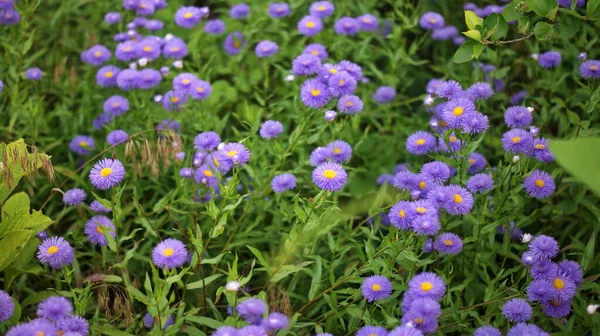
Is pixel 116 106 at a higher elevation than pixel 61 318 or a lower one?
lower

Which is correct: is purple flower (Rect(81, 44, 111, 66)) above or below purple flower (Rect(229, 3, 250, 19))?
above

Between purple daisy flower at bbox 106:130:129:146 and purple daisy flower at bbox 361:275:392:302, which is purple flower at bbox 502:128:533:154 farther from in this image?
purple daisy flower at bbox 106:130:129:146

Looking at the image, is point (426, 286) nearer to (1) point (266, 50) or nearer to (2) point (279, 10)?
(1) point (266, 50)

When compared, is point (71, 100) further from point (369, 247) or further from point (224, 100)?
point (369, 247)

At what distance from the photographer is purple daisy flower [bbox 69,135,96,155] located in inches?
110

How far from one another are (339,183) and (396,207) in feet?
0.60

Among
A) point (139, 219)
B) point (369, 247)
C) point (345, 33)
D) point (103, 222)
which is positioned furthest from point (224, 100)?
point (369, 247)

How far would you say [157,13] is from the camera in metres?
3.71

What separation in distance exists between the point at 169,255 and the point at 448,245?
2.70 feet

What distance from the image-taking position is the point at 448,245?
2.06 metres

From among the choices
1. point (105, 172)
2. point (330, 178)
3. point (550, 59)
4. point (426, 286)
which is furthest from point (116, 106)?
point (550, 59)

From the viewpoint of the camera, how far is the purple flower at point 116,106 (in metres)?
2.77

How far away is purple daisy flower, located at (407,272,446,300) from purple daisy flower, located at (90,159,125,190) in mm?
905

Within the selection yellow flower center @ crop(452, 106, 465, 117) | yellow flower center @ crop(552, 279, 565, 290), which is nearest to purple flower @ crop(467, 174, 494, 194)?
yellow flower center @ crop(452, 106, 465, 117)
